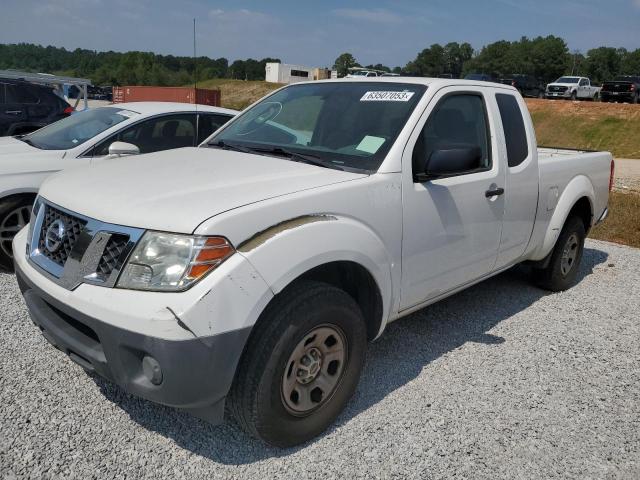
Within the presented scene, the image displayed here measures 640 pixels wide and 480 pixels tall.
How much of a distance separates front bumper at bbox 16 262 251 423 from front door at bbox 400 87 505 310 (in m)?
1.30

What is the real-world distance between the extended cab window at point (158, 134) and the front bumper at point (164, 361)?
135 inches

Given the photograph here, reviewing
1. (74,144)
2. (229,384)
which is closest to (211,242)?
(229,384)

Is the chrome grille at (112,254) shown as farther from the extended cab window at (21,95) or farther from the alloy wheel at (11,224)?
the extended cab window at (21,95)

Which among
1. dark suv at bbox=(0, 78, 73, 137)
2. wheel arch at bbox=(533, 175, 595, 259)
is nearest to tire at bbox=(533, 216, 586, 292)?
wheel arch at bbox=(533, 175, 595, 259)

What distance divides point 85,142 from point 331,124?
3.10m

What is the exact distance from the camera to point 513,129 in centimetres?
425

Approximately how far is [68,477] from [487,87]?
3625 millimetres

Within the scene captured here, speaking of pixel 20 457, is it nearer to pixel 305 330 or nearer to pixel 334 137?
pixel 305 330

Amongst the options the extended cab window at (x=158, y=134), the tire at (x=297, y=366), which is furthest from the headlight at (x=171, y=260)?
the extended cab window at (x=158, y=134)

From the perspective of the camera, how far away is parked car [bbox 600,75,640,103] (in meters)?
35.0

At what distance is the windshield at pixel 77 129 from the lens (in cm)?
558

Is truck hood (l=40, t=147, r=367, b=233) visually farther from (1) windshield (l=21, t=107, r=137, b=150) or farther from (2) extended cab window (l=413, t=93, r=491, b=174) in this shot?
(1) windshield (l=21, t=107, r=137, b=150)

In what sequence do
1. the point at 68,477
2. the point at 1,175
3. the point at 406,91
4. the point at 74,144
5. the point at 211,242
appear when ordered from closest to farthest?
1. the point at 211,242
2. the point at 68,477
3. the point at 406,91
4. the point at 1,175
5. the point at 74,144

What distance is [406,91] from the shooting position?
3.54 meters
